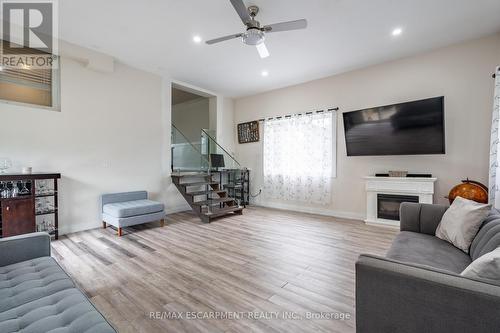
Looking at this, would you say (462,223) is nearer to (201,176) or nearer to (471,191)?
(471,191)

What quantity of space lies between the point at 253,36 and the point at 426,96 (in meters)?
3.34

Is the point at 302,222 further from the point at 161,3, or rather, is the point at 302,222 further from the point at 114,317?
the point at 161,3

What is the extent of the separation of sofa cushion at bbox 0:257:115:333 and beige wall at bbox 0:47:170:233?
267 centimetres

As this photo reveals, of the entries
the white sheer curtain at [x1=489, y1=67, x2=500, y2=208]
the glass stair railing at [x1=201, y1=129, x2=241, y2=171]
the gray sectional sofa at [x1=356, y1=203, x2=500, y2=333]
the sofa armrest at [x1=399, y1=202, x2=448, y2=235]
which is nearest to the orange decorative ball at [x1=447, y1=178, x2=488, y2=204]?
the white sheer curtain at [x1=489, y1=67, x2=500, y2=208]

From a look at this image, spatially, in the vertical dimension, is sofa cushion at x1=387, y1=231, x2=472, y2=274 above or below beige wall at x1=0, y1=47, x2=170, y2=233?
below

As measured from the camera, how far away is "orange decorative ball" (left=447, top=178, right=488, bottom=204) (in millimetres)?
3348

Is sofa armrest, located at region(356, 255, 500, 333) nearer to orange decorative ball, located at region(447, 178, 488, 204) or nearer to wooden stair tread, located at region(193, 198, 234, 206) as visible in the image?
orange decorative ball, located at region(447, 178, 488, 204)

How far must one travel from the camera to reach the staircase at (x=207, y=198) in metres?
4.71

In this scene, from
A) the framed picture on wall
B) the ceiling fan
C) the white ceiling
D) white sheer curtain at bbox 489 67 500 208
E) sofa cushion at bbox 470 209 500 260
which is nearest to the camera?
sofa cushion at bbox 470 209 500 260

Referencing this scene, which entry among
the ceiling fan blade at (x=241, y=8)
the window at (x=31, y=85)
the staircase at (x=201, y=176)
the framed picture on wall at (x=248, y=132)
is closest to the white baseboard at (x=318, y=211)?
the staircase at (x=201, y=176)

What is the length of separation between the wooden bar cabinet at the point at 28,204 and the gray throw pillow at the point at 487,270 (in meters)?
4.62

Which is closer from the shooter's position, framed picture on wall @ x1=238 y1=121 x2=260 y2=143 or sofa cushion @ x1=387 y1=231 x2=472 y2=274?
sofa cushion @ x1=387 y1=231 x2=472 y2=274

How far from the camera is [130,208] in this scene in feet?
12.4

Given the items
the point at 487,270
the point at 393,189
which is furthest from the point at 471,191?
the point at 487,270
